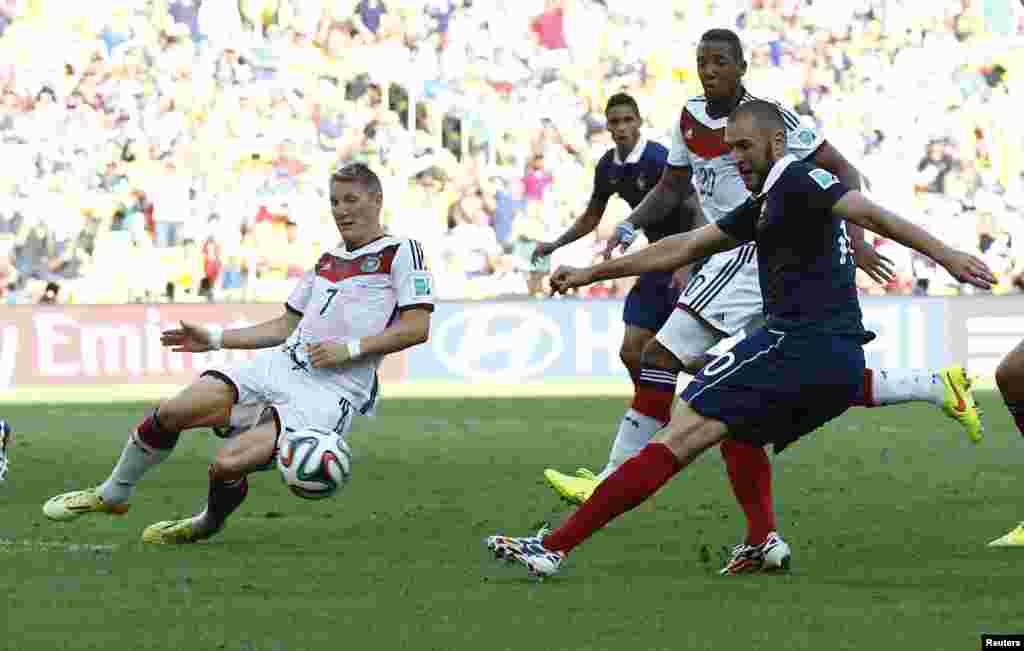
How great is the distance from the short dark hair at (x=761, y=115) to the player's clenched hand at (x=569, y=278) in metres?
0.78

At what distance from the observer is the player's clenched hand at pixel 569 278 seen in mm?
6996

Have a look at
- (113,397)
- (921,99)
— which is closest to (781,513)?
(113,397)

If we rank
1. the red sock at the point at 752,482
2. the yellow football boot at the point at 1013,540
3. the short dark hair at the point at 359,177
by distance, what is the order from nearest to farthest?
the red sock at the point at 752,482
the yellow football boot at the point at 1013,540
the short dark hair at the point at 359,177

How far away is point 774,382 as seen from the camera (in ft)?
22.6

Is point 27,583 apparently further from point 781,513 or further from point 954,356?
point 954,356

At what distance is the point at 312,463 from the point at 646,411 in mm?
2553

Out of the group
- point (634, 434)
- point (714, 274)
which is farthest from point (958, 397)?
point (634, 434)

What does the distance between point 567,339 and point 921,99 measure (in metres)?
6.38

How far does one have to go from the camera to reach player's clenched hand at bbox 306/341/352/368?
8375 millimetres

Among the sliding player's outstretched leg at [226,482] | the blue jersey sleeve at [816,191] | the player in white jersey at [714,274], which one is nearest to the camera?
the blue jersey sleeve at [816,191]

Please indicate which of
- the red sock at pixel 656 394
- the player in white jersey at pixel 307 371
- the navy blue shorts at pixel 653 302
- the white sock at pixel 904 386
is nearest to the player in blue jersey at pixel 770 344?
the white sock at pixel 904 386

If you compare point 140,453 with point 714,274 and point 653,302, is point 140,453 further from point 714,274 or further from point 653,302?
point 653,302

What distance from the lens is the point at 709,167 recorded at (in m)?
9.73

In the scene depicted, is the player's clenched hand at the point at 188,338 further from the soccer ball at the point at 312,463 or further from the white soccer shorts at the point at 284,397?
the soccer ball at the point at 312,463
